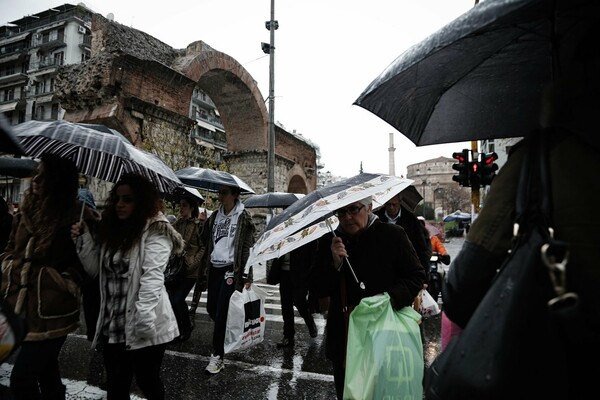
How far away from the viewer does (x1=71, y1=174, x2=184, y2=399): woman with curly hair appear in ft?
8.39

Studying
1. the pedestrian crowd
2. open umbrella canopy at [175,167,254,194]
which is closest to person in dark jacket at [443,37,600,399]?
the pedestrian crowd

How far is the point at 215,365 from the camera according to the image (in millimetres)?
4156

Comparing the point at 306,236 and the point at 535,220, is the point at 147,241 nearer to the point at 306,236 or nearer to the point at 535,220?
the point at 306,236

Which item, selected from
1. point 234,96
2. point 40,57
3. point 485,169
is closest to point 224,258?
point 485,169

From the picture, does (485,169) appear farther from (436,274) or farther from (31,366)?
(31,366)

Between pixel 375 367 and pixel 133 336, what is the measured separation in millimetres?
1551

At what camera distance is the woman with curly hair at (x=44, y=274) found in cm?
242

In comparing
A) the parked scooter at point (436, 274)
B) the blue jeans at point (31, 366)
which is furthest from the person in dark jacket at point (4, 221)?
the parked scooter at point (436, 274)

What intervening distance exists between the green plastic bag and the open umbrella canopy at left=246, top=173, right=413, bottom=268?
2.02 feet

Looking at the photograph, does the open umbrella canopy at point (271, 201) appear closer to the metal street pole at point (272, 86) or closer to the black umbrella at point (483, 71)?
the metal street pole at point (272, 86)

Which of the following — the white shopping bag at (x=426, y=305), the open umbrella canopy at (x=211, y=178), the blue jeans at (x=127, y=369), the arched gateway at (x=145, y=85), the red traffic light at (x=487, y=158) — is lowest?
the blue jeans at (x=127, y=369)

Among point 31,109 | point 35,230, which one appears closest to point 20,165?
point 35,230

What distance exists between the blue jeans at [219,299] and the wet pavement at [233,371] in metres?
0.33

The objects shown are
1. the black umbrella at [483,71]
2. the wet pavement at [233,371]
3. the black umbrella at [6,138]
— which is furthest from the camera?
the wet pavement at [233,371]
